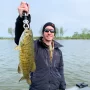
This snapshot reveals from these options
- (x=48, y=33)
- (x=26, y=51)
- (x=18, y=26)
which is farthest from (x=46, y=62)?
(x=26, y=51)

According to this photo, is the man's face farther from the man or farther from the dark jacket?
the dark jacket

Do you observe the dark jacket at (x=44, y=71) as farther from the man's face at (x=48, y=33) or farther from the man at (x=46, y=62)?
the man's face at (x=48, y=33)

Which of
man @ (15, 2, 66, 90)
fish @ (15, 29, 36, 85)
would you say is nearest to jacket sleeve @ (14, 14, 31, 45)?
fish @ (15, 29, 36, 85)

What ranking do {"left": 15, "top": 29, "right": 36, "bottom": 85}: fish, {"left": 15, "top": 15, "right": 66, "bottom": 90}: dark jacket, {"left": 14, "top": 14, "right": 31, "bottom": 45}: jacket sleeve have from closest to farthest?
{"left": 15, "top": 29, "right": 36, "bottom": 85}: fish
{"left": 14, "top": 14, "right": 31, "bottom": 45}: jacket sleeve
{"left": 15, "top": 15, "right": 66, "bottom": 90}: dark jacket

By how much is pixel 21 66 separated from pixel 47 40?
1.14 meters

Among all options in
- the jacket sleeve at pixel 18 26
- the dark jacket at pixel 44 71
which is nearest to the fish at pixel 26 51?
the jacket sleeve at pixel 18 26

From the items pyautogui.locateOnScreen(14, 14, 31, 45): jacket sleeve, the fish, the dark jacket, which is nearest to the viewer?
the fish

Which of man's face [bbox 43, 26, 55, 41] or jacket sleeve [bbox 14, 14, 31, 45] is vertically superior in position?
jacket sleeve [bbox 14, 14, 31, 45]

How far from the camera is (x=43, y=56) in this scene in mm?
4199

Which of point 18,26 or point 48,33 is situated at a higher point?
point 18,26

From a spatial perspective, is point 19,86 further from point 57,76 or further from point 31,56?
point 31,56

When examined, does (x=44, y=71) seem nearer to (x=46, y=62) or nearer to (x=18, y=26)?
(x=46, y=62)

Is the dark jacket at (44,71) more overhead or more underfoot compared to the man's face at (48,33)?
more underfoot

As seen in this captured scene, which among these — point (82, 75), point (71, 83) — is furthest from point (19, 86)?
point (82, 75)
